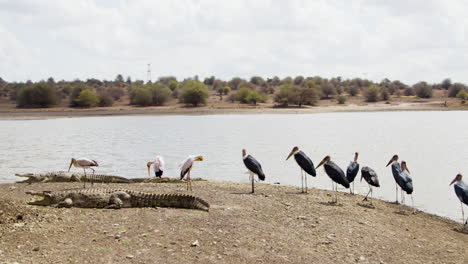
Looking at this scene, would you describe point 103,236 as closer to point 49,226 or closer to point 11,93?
point 49,226

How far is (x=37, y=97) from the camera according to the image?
2429 inches

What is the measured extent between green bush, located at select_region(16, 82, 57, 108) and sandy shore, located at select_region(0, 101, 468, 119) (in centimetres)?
179

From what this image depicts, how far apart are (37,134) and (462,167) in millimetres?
29878

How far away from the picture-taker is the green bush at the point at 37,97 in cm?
6181

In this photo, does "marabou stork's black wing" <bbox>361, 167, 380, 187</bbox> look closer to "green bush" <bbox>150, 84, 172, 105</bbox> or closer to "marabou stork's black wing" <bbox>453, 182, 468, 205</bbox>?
"marabou stork's black wing" <bbox>453, 182, 468, 205</bbox>

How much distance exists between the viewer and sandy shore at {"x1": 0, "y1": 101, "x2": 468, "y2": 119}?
55.9m

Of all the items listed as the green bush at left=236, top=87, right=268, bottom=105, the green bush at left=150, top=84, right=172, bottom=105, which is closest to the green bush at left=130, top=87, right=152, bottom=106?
the green bush at left=150, top=84, right=172, bottom=105

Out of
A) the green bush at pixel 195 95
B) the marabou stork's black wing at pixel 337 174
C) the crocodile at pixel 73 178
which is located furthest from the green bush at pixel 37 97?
the marabou stork's black wing at pixel 337 174

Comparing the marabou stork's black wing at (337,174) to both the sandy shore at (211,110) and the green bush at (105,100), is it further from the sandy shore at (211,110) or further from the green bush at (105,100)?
the green bush at (105,100)

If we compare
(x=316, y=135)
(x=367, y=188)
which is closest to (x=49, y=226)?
(x=367, y=188)

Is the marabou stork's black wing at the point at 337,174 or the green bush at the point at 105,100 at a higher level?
the green bush at the point at 105,100

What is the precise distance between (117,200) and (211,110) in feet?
161

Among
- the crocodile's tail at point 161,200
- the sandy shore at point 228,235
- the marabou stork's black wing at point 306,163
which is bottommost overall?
the sandy shore at point 228,235

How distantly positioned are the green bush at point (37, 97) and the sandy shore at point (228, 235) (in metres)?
56.7
